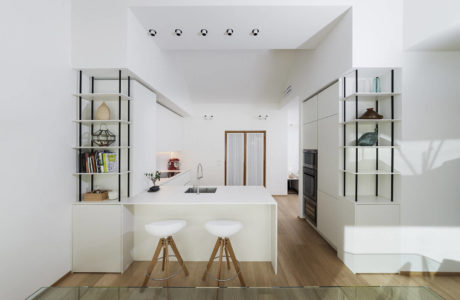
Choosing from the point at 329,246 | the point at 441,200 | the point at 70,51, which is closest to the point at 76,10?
the point at 70,51

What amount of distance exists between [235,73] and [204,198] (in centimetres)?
377

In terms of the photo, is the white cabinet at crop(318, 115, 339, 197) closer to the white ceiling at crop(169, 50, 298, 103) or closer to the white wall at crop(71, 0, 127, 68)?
the white ceiling at crop(169, 50, 298, 103)

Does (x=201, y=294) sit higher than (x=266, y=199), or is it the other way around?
(x=266, y=199)

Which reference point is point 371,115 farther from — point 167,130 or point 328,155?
point 167,130

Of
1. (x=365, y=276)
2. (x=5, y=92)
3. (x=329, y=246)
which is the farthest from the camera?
(x=329, y=246)

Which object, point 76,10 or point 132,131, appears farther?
point 132,131

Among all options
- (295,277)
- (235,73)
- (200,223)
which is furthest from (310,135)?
(235,73)

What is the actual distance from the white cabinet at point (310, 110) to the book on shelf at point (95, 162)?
320cm

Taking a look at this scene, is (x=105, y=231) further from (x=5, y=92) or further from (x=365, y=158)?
(x=365, y=158)

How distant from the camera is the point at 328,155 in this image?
297cm

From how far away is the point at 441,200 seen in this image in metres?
2.34

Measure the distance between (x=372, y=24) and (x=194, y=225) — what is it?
3.24 m

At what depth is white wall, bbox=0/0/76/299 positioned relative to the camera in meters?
1.69

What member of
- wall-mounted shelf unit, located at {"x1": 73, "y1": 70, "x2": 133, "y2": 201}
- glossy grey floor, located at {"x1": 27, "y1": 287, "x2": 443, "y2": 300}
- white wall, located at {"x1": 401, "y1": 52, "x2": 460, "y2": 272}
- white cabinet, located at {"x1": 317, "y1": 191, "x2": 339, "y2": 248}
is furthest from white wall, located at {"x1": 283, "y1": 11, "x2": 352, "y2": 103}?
wall-mounted shelf unit, located at {"x1": 73, "y1": 70, "x2": 133, "y2": 201}
